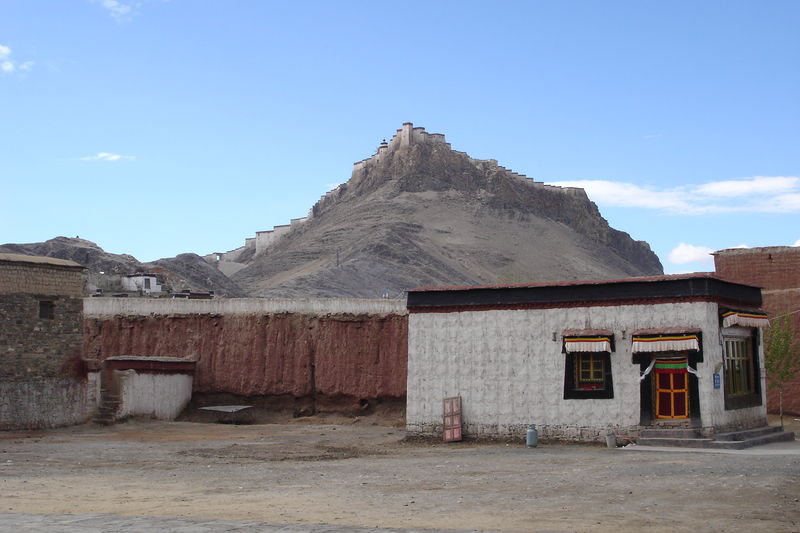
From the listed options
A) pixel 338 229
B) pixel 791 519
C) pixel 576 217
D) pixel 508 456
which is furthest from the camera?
pixel 576 217

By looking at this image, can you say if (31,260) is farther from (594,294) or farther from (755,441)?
(755,441)

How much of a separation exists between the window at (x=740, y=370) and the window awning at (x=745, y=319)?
45cm

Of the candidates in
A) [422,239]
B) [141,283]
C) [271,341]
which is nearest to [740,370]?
[271,341]

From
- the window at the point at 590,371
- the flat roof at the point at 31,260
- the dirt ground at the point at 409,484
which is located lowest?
the dirt ground at the point at 409,484

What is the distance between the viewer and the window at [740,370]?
78.8ft

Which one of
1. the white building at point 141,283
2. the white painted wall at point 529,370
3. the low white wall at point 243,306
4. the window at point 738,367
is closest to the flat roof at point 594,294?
the white painted wall at point 529,370

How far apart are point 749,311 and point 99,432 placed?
2002 cm

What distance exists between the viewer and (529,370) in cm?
2466

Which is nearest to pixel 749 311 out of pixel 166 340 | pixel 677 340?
pixel 677 340

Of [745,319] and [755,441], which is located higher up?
[745,319]

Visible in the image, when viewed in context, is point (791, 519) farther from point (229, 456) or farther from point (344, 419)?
point (344, 419)

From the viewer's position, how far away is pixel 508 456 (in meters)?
21.5

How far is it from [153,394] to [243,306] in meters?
5.76

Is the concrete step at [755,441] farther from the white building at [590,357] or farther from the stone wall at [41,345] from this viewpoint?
the stone wall at [41,345]
